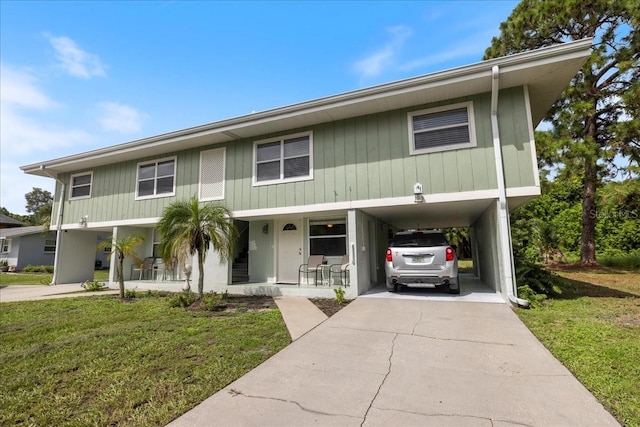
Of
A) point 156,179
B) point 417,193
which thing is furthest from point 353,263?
point 156,179

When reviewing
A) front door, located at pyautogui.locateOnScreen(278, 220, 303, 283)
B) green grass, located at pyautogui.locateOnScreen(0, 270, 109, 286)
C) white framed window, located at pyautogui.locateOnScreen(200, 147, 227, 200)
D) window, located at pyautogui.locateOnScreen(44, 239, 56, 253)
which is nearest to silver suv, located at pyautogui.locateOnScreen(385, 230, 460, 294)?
front door, located at pyautogui.locateOnScreen(278, 220, 303, 283)

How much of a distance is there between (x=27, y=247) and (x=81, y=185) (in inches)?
585

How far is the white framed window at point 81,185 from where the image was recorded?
1304 centimetres

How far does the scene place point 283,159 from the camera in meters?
9.46

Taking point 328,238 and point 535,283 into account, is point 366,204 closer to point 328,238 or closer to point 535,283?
point 328,238

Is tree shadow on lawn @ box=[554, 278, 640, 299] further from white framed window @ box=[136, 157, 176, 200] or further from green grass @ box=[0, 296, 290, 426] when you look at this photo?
white framed window @ box=[136, 157, 176, 200]

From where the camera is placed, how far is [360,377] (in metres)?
3.40

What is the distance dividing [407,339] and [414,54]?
27.7ft

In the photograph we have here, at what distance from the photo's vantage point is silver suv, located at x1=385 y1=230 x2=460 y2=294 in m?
7.41

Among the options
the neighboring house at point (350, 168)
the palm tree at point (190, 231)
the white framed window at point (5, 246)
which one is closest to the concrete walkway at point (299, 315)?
the neighboring house at point (350, 168)

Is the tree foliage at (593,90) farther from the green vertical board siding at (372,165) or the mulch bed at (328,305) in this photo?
the mulch bed at (328,305)

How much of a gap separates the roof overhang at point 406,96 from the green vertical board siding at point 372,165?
0.93ft

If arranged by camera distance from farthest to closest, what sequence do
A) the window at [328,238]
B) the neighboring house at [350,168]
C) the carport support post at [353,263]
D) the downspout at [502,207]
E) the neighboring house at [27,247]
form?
the neighboring house at [27,247] < the window at [328,238] < the carport support post at [353,263] < the neighboring house at [350,168] < the downspout at [502,207]

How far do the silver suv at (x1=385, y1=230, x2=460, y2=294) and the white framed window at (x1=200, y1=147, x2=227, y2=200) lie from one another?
19.8 ft
